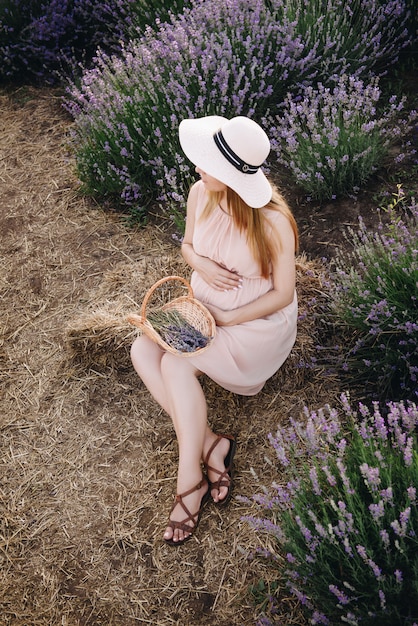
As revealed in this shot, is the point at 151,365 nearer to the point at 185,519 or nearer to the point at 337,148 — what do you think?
the point at 185,519

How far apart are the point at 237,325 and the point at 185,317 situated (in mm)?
244

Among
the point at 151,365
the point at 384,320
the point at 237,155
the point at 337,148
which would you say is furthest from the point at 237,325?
the point at 337,148

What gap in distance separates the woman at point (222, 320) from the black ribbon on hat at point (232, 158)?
103 millimetres

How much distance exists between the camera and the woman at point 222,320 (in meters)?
2.36

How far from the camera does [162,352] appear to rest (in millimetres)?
2674

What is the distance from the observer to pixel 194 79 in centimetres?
398

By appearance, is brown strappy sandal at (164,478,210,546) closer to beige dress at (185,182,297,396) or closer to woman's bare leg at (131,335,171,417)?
woman's bare leg at (131,335,171,417)

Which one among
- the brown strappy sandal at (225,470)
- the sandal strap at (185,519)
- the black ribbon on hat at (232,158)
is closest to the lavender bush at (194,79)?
the black ribbon on hat at (232,158)

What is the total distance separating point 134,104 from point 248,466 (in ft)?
8.41

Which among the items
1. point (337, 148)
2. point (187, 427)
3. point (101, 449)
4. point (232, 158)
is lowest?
point (101, 449)

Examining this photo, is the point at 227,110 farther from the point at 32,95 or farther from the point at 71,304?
the point at 32,95

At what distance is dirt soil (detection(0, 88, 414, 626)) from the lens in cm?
238

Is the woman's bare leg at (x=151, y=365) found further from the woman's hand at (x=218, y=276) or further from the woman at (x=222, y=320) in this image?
the woman's hand at (x=218, y=276)

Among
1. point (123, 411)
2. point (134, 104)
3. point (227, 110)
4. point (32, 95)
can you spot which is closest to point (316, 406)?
point (123, 411)
